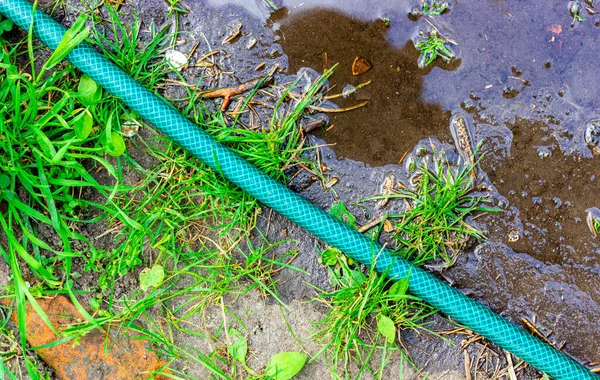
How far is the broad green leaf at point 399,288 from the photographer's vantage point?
2.15 metres

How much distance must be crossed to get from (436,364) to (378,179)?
86 centimetres

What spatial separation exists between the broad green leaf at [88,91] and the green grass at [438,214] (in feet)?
4.57

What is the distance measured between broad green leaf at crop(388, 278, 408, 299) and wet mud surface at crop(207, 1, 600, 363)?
267 millimetres

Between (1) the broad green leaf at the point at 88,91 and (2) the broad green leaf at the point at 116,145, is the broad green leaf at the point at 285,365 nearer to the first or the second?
(2) the broad green leaf at the point at 116,145

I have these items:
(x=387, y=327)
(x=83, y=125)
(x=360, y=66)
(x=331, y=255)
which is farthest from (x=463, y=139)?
(x=83, y=125)

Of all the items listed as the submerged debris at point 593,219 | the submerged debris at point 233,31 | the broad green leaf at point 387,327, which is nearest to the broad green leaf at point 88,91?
the submerged debris at point 233,31

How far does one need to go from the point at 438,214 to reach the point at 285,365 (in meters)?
0.94

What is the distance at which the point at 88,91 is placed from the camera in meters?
2.19

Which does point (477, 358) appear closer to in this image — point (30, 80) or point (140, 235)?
point (140, 235)

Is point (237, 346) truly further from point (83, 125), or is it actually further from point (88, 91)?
point (88, 91)

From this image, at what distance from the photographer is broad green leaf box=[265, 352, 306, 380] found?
87.0 inches

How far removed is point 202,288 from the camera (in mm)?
2236

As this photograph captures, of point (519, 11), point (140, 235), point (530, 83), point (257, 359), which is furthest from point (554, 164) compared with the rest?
point (140, 235)

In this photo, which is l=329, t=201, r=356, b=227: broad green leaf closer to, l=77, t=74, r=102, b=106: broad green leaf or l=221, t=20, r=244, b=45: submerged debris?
l=221, t=20, r=244, b=45: submerged debris
